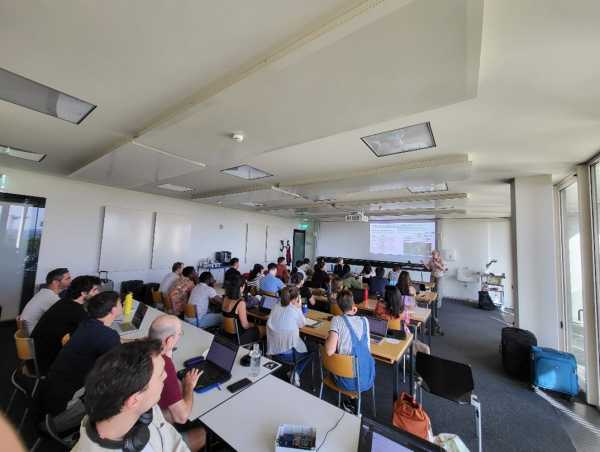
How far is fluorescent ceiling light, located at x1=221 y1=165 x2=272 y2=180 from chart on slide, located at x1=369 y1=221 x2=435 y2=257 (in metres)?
7.38

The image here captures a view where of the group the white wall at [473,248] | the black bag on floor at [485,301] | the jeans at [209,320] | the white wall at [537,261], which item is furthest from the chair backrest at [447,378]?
the white wall at [473,248]

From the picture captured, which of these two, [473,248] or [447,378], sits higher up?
[473,248]

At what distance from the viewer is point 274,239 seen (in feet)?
35.1

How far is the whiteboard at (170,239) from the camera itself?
674cm

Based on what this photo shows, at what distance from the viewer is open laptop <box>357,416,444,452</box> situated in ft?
3.22

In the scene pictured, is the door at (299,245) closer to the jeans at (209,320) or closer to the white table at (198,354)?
the jeans at (209,320)

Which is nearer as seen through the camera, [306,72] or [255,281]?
[306,72]

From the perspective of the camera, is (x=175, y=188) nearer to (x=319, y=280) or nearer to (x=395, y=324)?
(x=319, y=280)

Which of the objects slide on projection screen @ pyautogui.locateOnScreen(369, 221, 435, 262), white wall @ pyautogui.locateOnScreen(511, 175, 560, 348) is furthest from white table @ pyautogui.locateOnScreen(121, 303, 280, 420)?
slide on projection screen @ pyautogui.locateOnScreen(369, 221, 435, 262)

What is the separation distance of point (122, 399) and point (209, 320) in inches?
122

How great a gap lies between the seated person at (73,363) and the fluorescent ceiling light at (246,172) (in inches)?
119

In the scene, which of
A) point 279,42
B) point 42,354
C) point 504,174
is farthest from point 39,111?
point 504,174

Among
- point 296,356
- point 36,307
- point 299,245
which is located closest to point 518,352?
point 296,356

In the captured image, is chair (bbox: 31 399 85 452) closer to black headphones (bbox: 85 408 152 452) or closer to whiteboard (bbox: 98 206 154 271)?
black headphones (bbox: 85 408 152 452)
